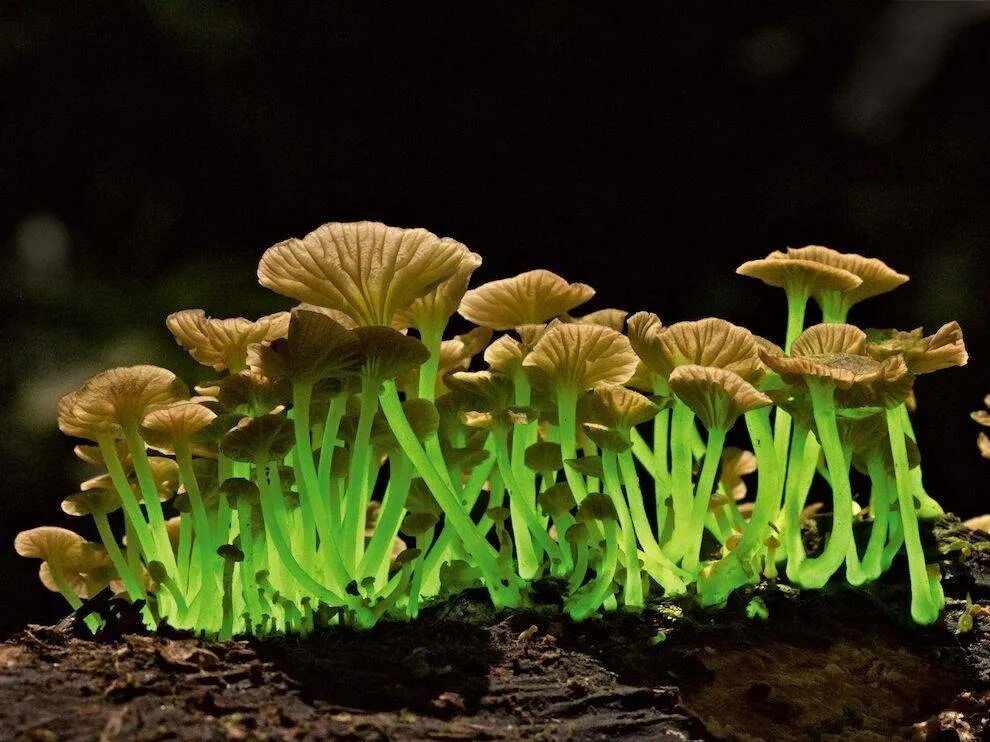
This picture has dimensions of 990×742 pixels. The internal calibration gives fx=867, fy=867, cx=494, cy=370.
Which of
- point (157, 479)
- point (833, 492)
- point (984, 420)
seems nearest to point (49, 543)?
point (157, 479)

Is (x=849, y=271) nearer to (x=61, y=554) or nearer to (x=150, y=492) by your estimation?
(x=150, y=492)

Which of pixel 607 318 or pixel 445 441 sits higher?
A: pixel 607 318

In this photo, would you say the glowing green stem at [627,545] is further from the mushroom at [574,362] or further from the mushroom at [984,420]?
the mushroom at [984,420]

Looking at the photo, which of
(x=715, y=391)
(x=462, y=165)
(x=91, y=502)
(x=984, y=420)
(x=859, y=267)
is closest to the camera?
(x=715, y=391)

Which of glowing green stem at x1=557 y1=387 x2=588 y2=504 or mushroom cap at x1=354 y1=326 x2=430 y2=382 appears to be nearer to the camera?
mushroom cap at x1=354 y1=326 x2=430 y2=382

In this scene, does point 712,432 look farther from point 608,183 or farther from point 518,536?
point 608,183

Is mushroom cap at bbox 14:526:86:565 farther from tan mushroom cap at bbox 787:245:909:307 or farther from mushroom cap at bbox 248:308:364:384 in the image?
tan mushroom cap at bbox 787:245:909:307

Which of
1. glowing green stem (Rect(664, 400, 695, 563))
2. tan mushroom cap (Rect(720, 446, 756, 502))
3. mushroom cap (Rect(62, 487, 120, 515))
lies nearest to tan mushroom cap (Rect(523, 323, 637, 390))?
glowing green stem (Rect(664, 400, 695, 563))
